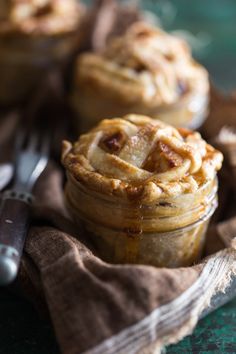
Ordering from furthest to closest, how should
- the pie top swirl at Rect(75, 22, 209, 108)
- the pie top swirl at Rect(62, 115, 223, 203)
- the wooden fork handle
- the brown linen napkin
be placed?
1. the pie top swirl at Rect(75, 22, 209, 108)
2. the pie top swirl at Rect(62, 115, 223, 203)
3. the wooden fork handle
4. the brown linen napkin

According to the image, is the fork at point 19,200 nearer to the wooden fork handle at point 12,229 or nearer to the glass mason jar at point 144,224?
the wooden fork handle at point 12,229

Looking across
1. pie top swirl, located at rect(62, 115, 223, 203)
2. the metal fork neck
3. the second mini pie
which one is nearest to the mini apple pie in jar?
pie top swirl, located at rect(62, 115, 223, 203)

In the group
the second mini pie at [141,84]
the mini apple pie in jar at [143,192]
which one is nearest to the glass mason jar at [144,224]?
the mini apple pie in jar at [143,192]

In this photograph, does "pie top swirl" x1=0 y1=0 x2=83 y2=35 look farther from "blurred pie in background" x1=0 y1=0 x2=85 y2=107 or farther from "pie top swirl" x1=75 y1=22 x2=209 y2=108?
"pie top swirl" x1=75 y1=22 x2=209 y2=108

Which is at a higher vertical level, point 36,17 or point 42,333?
point 36,17

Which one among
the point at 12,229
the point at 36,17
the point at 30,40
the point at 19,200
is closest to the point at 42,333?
the point at 12,229

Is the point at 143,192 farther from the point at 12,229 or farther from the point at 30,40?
the point at 30,40
